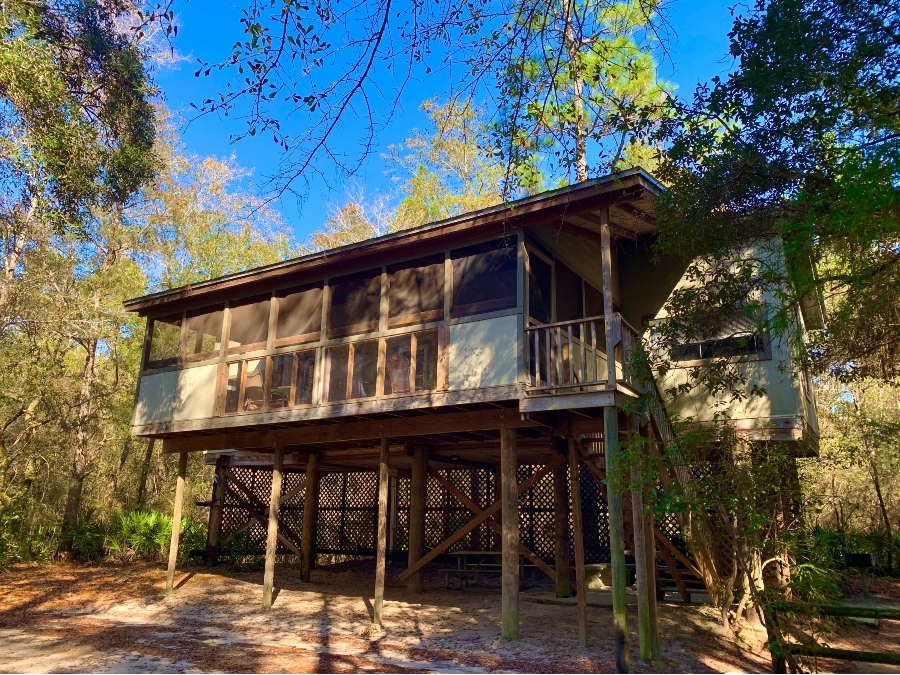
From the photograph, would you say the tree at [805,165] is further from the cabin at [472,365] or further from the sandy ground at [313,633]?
the sandy ground at [313,633]

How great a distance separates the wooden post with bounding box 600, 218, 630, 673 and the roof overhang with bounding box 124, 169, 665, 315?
44cm

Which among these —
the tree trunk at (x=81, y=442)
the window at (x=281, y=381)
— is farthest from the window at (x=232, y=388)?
the tree trunk at (x=81, y=442)

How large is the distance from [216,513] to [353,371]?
8.25 meters

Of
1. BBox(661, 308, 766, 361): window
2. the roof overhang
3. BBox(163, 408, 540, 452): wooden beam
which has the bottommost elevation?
BBox(163, 408, 540, 452): wooden beam

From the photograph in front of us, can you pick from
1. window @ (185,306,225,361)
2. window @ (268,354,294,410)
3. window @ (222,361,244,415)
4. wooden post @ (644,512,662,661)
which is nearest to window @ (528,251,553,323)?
wooden post @ (644,512,662,661)

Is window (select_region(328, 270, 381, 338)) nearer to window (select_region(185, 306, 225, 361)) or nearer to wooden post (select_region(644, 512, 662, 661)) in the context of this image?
window (select_region(185, 306, 225, 361))

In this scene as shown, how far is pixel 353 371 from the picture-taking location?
32.9 ft

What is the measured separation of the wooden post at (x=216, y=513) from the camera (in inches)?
617

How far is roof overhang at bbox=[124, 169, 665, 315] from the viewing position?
26.8 feet

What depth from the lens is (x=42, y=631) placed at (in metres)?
9.33

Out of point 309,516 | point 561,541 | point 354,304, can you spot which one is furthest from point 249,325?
point 561,541

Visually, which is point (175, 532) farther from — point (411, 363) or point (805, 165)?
point (805, 165)

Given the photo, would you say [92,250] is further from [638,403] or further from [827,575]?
[827,575]

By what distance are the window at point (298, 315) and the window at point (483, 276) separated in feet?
8.28
